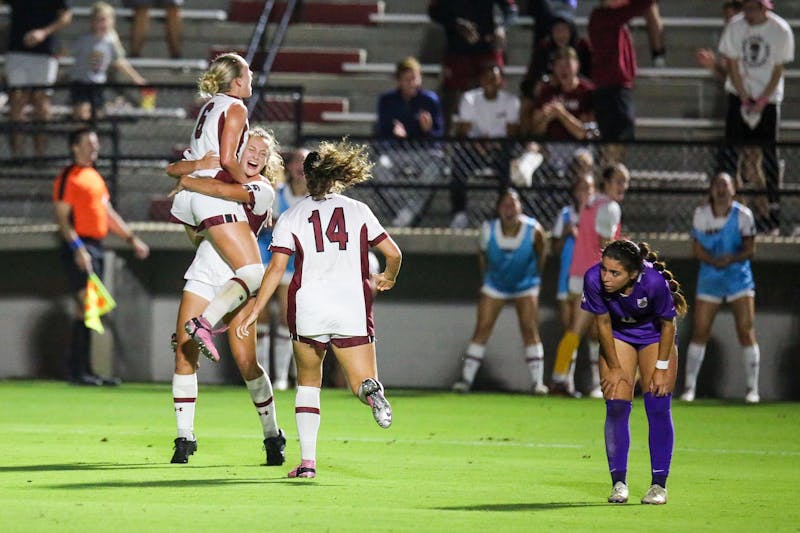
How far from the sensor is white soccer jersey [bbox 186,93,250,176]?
31.8 feet

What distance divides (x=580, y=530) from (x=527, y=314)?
31.3 feet

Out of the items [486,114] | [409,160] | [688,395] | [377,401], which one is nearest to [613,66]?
[486,114]

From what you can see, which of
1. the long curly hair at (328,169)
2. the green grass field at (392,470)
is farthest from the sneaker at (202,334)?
the long curly hair at (328,169)

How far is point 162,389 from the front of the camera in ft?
55.4

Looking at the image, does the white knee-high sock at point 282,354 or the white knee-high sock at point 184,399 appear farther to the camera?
the white knee-high sock at point 282,354

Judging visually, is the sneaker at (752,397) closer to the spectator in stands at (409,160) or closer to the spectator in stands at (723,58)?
the spectator in stands at (723,58)

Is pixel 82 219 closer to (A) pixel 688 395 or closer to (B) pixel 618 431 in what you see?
(A) pixel 688 395

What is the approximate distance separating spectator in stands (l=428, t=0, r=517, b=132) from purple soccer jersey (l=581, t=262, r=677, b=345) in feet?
37.1

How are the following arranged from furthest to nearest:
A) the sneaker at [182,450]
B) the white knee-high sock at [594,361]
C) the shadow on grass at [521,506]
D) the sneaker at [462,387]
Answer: the sneaker at [462,387] → the white knee-high sock at [594,361] → the sneaker at [182,450] → the shadow on grass at [521,506]

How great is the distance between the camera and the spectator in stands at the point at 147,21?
21.6 metres

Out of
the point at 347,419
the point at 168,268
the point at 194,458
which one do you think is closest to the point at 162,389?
the point at 168,268

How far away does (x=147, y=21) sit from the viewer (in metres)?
21.9

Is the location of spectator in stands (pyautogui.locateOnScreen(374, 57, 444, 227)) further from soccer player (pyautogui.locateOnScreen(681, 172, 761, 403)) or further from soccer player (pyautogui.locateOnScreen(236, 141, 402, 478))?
soccer player (pyautogui.locateOnScreen(236, 141, 402, 478))

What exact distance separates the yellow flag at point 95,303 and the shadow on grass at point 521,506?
905 centimetres
